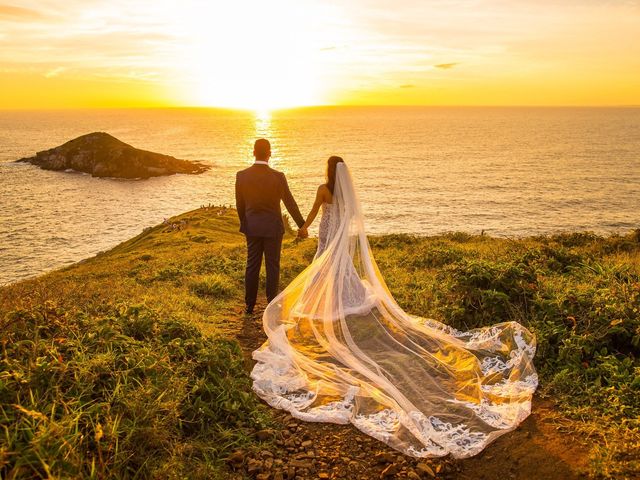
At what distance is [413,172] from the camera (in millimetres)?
80375

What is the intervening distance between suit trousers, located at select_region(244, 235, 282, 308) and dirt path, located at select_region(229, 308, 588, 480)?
168 inches

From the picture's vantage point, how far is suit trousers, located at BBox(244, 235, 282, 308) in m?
9.94

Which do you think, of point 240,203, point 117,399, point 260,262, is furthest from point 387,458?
point 240,203

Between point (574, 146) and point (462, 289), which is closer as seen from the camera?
point (462, 289)

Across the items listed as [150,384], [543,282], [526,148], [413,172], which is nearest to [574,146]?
[526,148]

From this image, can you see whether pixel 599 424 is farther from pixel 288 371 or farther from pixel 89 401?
pixel 89 401

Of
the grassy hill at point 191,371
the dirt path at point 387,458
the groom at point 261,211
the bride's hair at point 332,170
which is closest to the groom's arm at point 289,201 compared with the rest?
the groom at point 261,211

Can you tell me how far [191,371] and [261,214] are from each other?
13.6 feet

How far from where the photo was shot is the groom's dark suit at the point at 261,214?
31.1ft

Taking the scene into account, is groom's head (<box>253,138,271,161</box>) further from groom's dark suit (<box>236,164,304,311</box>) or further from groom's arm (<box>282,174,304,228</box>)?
groom's arm (<box>282,174,304,228</box>)


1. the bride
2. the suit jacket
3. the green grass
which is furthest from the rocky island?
the green grass

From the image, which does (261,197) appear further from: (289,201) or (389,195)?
(389,195)

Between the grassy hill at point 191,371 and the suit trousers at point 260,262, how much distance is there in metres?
0.68

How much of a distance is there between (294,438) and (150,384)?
5.99ft
